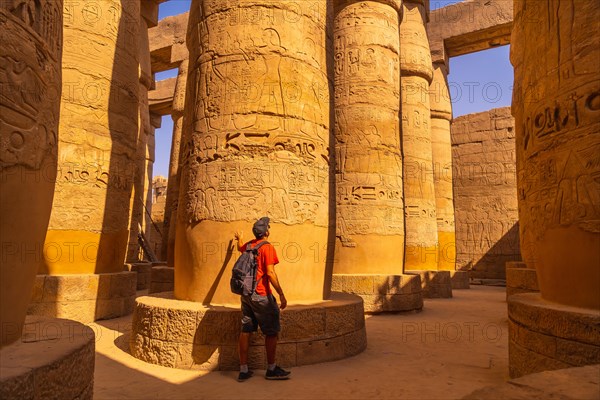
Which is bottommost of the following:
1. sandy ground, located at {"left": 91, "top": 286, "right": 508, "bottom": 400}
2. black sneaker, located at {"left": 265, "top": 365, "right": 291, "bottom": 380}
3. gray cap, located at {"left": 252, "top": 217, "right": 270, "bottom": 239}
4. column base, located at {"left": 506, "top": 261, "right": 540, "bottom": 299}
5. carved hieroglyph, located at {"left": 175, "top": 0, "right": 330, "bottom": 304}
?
sandy ground, located at {"left": 91, "top": 286, "right": 508, "bottom": 400}

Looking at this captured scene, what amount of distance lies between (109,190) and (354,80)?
5.00 metres

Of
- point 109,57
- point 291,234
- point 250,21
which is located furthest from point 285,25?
point 109,57

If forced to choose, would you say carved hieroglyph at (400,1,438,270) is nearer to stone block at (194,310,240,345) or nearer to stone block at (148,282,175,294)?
stone block at (148,282,175,294)

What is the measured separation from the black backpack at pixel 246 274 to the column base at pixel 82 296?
333 cm

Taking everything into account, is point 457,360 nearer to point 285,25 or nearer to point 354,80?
point 285,25

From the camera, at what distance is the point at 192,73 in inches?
211

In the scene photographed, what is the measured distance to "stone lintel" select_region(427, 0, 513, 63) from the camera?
13775mm

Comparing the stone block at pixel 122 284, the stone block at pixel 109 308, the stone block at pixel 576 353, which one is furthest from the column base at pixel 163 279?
the stone block at pixel 576 353

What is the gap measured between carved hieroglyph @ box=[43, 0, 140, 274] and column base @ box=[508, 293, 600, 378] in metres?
5.92

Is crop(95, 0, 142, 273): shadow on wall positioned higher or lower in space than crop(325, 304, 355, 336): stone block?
higher

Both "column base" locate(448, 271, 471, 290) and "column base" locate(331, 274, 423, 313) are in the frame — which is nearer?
"column base" locate(331, 274, 423, 313)

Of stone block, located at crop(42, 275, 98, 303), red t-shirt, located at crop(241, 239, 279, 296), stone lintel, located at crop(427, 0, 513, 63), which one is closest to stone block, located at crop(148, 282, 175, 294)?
stone block, located at crop(42, 275, 98, 303)

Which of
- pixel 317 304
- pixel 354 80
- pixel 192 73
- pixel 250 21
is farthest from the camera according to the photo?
pixel 354 80

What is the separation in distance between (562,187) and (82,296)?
6.24 m
